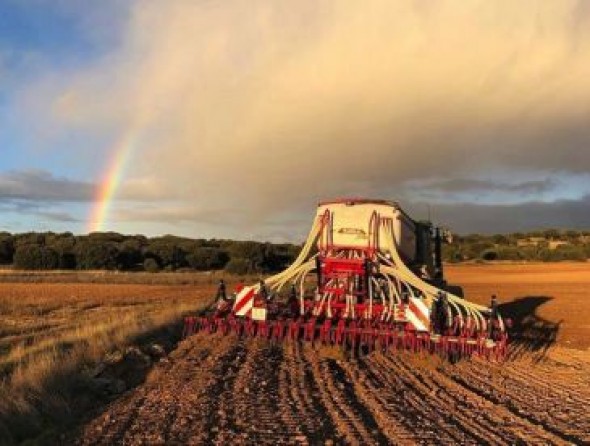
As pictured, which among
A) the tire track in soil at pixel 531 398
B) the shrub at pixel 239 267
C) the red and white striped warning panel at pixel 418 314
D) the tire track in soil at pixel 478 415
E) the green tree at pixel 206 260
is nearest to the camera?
the tire track in soil at pixel 478 415

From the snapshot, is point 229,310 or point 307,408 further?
point 229,310

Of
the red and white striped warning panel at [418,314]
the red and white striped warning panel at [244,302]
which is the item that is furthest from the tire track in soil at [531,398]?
the red and white striped warning panel at [244,302]

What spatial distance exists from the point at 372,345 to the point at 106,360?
5.62 meters

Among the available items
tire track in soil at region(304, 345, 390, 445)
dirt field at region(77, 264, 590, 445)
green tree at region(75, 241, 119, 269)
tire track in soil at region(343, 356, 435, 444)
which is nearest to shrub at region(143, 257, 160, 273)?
green tree at region(75, 241, 119, 269)

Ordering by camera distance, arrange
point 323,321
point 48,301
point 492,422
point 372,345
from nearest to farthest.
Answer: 1. point 492,422
2. point 372,345
3. point 323,321
4. point 48,301

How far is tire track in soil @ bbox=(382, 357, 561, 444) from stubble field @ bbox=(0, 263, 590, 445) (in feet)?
0.05

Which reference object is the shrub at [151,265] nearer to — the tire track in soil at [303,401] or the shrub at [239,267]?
the shrub at [239,267]

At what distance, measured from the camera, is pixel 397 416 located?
875 cm

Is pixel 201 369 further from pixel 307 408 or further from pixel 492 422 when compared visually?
pixel 492 422

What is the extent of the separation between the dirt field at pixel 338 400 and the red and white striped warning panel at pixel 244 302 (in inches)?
38.3

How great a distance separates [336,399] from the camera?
31.7ft

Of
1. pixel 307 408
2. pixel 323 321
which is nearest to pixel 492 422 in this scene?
pixel 307 408

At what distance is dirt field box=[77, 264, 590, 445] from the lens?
7777 mm

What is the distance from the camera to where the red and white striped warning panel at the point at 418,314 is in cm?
1504
